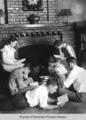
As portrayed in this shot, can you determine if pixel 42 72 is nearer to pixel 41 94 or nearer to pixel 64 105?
pixel 41 94

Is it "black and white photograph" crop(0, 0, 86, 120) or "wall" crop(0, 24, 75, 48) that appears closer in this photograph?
"black and white photograph" crop(0, 0, 86, 120)

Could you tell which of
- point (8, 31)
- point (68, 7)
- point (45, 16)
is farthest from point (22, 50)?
point (68, 7)

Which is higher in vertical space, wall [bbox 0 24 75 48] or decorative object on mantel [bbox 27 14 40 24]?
decorative object on mantel [bbox 27 14 40 24]

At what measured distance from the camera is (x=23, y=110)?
2.80 m

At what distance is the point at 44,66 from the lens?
2861 millimetres

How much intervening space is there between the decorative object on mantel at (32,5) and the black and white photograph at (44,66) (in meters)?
0.01

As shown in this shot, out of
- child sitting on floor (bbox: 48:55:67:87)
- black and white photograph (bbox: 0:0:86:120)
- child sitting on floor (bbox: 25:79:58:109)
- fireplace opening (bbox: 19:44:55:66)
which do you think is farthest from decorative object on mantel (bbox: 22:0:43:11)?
child sitting on floor (bbox: 25:79:58:109)

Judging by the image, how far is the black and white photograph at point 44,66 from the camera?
9.17 ft

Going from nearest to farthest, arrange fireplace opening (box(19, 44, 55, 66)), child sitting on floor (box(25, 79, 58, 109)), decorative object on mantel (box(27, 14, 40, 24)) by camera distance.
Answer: child sitting on floor (box(25, 79, 58, 109)) < fireplace opening (box(19, 44, 55, 66)) < decorative object on mantel (box(27, 14, 40, 24))

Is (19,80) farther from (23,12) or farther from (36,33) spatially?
(23,12)

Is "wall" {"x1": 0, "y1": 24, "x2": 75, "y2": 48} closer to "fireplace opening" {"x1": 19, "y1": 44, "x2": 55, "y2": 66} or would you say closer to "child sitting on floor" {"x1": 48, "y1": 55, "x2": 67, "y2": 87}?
"fireplace opening" {"x1": 19, "y1": 44, "x2": 55, "y2": 66}

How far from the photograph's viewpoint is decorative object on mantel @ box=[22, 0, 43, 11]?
3006mm

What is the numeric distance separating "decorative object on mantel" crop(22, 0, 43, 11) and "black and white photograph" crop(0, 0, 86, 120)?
0.04 feet

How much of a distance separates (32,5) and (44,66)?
0.75 m
